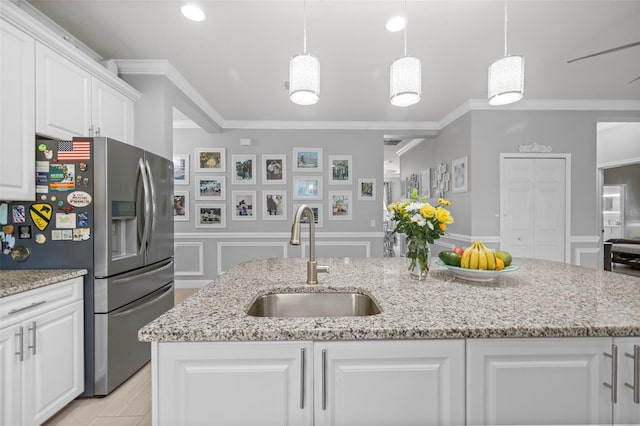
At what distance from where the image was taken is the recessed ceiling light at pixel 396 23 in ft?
7.25

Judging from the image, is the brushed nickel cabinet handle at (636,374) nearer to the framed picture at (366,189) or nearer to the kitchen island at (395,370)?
the kitchen island at (395,370)

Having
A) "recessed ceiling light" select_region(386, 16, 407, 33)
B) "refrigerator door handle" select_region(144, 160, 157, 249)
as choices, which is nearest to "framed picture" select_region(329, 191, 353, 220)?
"recessed ceiling light" select_region(386, 16, 407, 33)

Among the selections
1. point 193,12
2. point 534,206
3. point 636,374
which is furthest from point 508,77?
point 534,206

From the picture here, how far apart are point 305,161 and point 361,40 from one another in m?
2.54

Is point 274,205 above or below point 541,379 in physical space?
above

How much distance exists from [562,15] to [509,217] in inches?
102

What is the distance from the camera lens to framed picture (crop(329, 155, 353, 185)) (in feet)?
16.2

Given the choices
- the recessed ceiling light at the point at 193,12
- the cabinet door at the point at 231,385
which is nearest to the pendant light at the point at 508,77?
the cabinet door at the point at 231,385

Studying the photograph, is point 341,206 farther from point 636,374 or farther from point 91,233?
point 636,374

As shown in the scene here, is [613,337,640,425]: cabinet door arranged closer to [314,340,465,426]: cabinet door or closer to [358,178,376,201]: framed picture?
[314,340,465,426]: cabinet door

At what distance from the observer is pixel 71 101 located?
2139 millimetres

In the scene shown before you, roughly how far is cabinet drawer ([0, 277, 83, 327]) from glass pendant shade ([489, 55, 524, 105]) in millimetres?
2645

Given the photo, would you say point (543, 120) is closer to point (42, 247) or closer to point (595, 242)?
point (595, 242)

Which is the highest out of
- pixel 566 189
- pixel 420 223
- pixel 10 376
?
pixel 566 189
